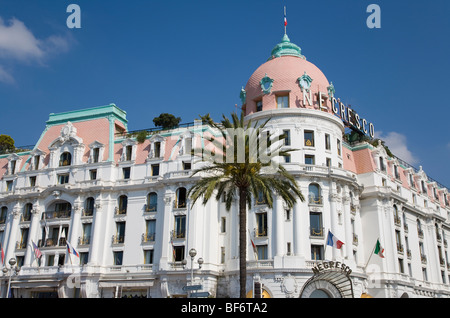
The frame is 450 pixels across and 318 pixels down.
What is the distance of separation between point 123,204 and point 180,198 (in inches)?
330

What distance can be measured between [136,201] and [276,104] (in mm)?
20613

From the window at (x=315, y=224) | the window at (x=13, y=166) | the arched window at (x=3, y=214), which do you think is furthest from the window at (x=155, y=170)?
the window at (x=13, y=166)

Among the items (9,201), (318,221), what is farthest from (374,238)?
(9,201)

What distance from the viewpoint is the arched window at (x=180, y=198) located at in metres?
57.1

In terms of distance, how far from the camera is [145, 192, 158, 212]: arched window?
59.2 metres

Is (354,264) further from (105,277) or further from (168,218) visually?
(105,277)

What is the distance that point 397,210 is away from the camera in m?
64.6

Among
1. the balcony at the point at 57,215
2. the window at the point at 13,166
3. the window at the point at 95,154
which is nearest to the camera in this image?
the balcony at the point at 57,215

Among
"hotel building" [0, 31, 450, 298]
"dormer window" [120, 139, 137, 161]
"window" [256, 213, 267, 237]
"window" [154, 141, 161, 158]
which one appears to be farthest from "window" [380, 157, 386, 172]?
"dormer window" [120, 139, 137, 161]

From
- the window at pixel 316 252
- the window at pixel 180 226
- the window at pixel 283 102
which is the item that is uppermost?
the window at pixel 283 102

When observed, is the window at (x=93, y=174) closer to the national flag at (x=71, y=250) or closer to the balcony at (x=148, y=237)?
the national flag at (x=71, y=250)

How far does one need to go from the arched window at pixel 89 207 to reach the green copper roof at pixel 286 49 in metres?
29.9

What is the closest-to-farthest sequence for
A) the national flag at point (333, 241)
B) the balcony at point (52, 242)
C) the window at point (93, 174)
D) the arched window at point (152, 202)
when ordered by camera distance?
the national flag at point (333, 241) → the arched window at point (152, 202) → the balcony at point (52, 242) → the window at point (93, 174)

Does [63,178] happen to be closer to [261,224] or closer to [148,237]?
[148,237]
